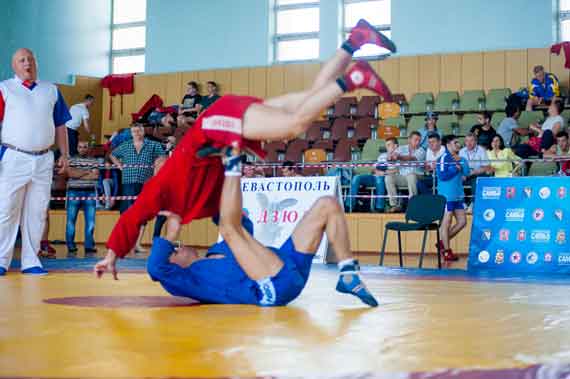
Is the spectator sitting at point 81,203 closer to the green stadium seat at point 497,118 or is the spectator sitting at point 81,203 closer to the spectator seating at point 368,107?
the spectator seating at point 368,107

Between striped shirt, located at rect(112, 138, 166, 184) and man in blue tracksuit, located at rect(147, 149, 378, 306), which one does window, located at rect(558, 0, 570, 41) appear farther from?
man in blue tracksuit, located at rect(147, 149, 378, 306)

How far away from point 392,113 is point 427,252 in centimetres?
357

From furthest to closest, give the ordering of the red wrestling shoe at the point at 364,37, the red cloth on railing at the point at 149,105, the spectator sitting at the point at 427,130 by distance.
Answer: the red cloth on railing at the point at 149,105 < the spectator sitting at the point at 427,130 < the red wrestling shoe at the point at 364,37

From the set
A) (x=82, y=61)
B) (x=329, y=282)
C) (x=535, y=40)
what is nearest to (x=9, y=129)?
(x=329, y=282)

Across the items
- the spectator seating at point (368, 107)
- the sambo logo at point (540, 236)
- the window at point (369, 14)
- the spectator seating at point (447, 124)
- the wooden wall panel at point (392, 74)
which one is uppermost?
the window at point (369, 14)

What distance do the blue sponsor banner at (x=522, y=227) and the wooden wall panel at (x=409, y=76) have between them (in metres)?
6.78

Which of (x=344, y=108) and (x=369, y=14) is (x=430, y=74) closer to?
(x=344, y=108)

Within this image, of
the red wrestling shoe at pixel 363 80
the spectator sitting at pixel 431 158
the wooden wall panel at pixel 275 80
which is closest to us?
the red wrestling shoe at pixel 363 80

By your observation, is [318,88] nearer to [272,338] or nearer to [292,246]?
[292,246]

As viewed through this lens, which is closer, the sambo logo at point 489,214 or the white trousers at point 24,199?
the white trousers at point 24,199

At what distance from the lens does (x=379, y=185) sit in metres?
10.8

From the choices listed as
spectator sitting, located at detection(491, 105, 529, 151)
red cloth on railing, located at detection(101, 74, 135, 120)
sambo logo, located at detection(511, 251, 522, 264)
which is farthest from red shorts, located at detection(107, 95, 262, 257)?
red cloth on railing, located at detection(101, 74, 135, 120)

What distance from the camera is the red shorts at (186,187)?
3.43 meters

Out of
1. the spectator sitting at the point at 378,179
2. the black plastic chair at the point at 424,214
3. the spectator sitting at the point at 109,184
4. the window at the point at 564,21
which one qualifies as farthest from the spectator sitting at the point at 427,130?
the spectator sitting at the point at 109,184
